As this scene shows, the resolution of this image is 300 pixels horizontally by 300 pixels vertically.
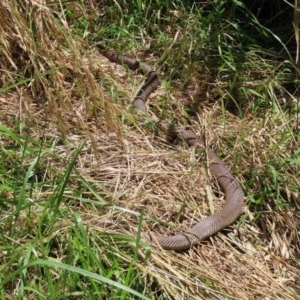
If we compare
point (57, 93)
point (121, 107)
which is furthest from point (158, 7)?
point (57, 93)

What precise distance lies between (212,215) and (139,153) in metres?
0.54

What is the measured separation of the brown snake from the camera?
3352mm

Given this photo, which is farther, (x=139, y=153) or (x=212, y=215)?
(x=139, y=153)

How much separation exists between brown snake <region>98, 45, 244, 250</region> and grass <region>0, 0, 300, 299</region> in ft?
0.18

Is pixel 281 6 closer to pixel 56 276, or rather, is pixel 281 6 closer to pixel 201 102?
pixel 201 102

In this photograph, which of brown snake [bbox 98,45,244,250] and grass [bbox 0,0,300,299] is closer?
grass [bbox 0,0,300,299]

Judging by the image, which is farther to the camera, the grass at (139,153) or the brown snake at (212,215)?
the brown snake at (212,215)

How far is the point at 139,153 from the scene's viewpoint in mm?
3850

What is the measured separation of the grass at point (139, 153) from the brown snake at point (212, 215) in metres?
0.05

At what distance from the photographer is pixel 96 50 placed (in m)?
4.79

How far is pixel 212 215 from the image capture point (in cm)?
363

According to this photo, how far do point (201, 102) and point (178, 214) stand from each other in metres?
1.16

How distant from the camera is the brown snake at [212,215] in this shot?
11.0 feet

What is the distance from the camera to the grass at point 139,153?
2812 millimetres
